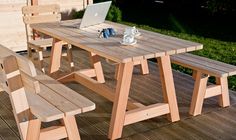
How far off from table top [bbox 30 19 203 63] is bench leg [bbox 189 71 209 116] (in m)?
0.45

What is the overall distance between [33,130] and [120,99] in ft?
2.73

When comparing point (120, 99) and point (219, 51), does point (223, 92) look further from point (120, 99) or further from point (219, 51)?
point (219, 51)

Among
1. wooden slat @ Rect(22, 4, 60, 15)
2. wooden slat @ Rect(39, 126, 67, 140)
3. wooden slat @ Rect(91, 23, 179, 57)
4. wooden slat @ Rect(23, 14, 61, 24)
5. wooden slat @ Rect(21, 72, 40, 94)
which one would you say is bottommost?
wooden slat @ Rect(39, 126, 67, 140)

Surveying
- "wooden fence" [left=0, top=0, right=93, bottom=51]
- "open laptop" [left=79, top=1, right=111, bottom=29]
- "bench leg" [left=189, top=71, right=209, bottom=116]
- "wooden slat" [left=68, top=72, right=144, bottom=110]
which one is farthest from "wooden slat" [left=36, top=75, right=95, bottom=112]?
"wooden fence" [left=0, top=0, right=93, bottom=51]

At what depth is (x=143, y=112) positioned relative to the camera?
337 cm

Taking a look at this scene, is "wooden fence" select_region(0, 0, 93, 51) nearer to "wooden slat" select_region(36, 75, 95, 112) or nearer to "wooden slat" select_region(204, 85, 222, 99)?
"wooden slat" select_region(36, 75, 95, 112)

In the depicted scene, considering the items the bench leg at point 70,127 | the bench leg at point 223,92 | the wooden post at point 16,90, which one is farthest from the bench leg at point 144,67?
the wooden post at point 16,90

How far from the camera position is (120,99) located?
125 inches

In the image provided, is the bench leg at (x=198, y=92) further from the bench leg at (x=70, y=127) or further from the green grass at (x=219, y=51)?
the bench leg at (x=70, y=127)

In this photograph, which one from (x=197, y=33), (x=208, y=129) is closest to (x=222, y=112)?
(x=208, y=129)

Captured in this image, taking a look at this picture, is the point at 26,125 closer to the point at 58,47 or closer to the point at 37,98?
the point at 37,98

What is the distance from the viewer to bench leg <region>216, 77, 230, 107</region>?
12.6ft

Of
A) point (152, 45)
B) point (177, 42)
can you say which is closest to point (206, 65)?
point (177, 42)

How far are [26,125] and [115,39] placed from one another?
1322 millimetres
